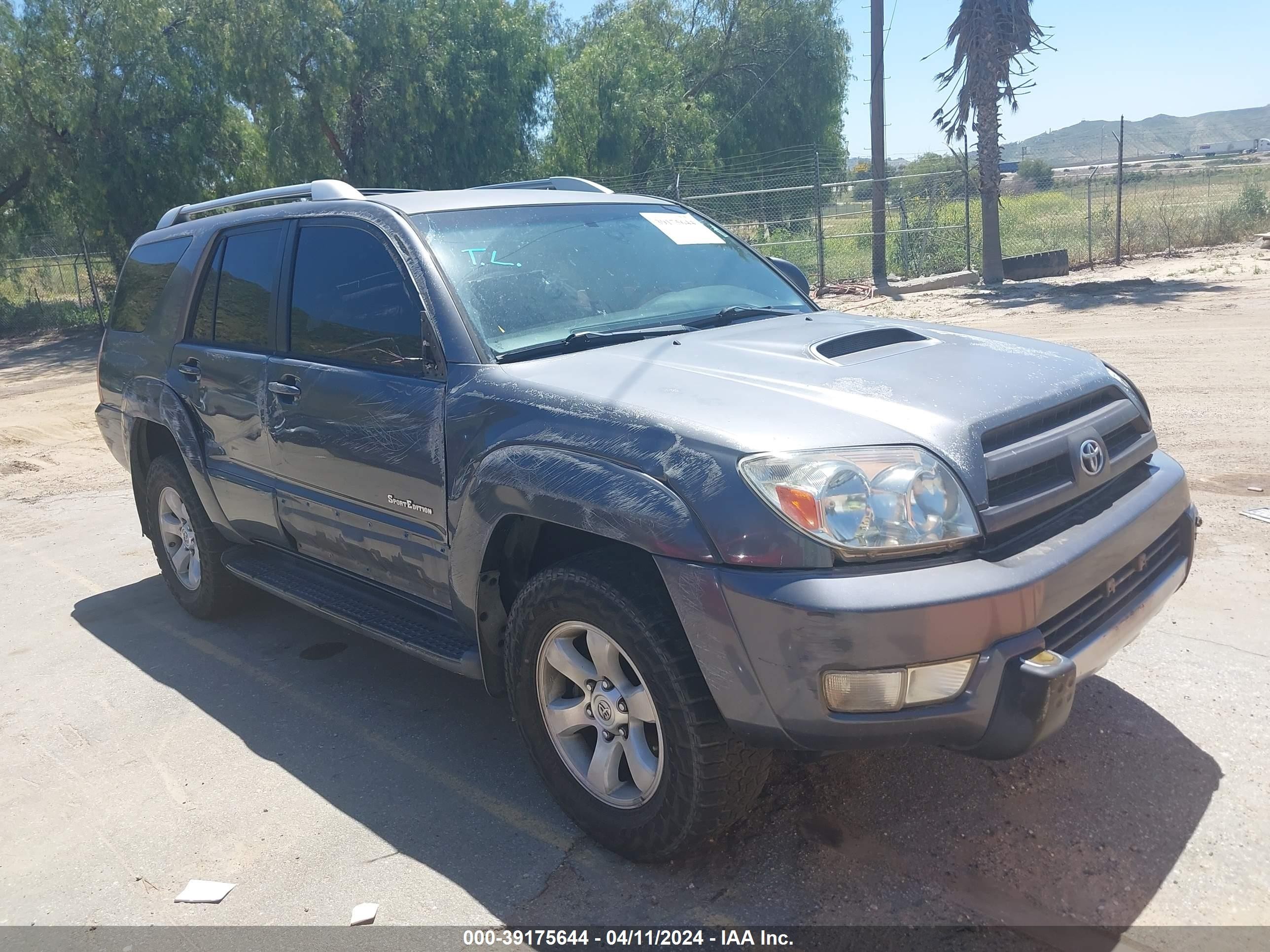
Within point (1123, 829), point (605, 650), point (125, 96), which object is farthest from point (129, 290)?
point (125, 96)

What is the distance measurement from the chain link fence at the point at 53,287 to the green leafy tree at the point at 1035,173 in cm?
4608

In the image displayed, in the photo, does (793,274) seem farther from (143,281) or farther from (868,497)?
(143,281)

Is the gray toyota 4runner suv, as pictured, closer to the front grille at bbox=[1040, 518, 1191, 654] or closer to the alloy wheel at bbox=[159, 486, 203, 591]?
the front grille at bbox=[1040, 518, 1191, 654]

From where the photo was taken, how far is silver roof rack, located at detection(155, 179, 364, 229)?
4.27 metres

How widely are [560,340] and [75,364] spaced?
56.1ft

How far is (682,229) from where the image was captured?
175 inches

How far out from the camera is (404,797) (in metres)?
3.57

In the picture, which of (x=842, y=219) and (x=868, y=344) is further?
(x=842, y=219)

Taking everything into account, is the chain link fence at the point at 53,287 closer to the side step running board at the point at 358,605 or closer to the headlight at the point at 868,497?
the side step running board at the point at 358,605

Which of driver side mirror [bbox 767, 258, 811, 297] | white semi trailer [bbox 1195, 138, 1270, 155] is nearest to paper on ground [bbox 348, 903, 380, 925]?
driver side mirror [bbox 767, 258, 811, 297]

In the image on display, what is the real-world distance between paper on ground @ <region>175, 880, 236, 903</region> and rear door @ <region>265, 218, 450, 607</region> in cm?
110

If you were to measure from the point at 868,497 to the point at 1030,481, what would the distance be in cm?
58

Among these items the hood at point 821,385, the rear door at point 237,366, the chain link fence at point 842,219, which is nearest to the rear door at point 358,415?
the rear door at point 237,366

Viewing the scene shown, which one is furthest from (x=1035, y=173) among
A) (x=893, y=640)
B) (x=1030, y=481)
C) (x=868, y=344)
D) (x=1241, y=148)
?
(x=1241, y=148)
